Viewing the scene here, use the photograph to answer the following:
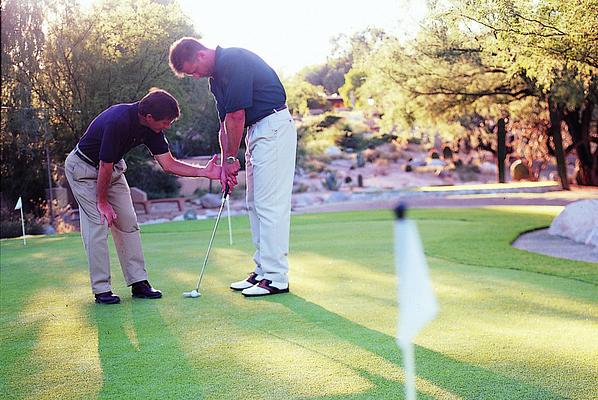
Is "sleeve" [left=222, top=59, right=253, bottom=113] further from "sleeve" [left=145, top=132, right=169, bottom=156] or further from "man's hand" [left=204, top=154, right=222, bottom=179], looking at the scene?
"sleeve" [left=145, top=132, right=169, bottom=156]

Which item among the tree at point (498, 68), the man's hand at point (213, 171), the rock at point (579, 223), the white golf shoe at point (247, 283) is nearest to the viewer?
the man's hand at point (213, 171)

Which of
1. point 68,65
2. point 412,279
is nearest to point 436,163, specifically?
point 68,65

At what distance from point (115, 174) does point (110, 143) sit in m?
0.34

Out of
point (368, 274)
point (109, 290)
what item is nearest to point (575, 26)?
point (368, 274)

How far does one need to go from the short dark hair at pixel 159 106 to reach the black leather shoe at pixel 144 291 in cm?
125

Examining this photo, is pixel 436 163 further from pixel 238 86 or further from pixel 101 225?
pixel 101 225

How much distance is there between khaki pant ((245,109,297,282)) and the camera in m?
4.96

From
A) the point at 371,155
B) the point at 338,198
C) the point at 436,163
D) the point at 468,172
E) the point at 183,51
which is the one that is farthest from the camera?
the point at 371,155

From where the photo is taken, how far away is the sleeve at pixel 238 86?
4797 mm

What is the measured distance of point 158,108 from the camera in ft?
15.5

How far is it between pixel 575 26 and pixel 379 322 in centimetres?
417

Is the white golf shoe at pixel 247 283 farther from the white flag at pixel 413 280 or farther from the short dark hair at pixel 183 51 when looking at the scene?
the white flag at pixel 413 280

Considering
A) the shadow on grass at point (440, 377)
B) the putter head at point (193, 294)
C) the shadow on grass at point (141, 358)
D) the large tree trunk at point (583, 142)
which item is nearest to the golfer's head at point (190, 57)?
the putter head at point (193, 294)

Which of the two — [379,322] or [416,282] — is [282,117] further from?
[416,282]
